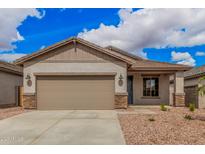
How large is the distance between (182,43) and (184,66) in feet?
63.5

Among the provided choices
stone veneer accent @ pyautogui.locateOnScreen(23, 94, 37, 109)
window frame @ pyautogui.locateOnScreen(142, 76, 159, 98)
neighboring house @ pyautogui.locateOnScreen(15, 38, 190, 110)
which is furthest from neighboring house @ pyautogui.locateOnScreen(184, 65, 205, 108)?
stone veneer accent @ pyautogui.locateOnScreen(23, 94, 37, 109)

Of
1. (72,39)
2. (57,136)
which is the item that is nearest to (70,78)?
(72,39)

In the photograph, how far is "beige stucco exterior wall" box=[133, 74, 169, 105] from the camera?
1638 cm

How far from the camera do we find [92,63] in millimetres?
13320

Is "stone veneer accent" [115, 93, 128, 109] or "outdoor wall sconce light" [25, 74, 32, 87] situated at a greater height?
"outdoor wall sconce light" [25, 74, 32, 87]

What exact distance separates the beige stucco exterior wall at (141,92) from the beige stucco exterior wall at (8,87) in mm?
11184

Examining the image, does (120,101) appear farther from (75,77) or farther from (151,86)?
(151,86)

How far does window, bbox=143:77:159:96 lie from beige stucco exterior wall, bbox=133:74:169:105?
0.95 ft

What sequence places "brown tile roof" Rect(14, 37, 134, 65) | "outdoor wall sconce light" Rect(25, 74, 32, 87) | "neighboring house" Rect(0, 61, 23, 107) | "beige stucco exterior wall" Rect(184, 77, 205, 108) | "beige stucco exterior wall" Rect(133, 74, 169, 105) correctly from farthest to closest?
"beige stucco exterior wall" Rect(133, 74, 169, 105) < "neighboring house" Rect(0, 61, 23, 107) < "beige stucco exterior wall" Rect(184, 77, 205, 108) < "outdoor wall sconce light" Rect(25, 74, 32, 87) < "brown tile roof" Rect(14, 37, 134, 65)

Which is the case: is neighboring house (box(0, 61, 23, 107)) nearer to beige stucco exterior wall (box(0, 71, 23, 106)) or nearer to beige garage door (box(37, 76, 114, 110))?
beige stucco exterior wall (box(0, 71, 23, 106))

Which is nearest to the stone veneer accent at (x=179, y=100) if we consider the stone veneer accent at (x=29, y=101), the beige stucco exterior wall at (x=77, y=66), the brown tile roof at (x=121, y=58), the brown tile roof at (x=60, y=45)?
the brown tile roof at (x=121, y=58)

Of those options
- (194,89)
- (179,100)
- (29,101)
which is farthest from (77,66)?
(194,89)
